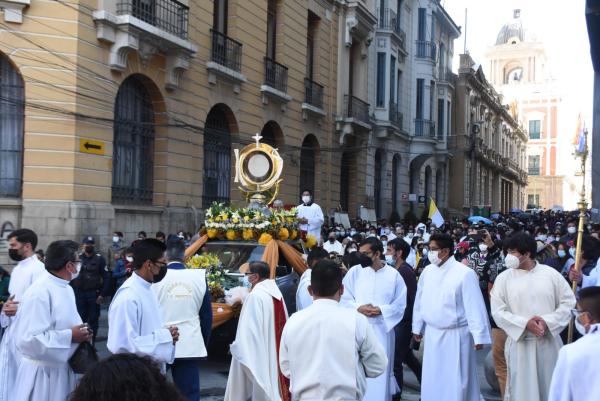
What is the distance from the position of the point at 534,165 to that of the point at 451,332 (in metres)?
85.8

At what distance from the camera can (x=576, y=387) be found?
3.78 meters

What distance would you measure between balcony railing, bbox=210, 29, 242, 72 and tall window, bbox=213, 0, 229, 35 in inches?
16.7

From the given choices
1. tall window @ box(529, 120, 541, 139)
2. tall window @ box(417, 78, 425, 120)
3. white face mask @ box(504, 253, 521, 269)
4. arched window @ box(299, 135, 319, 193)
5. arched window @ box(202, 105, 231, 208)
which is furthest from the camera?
tall window @ box(529, 120, 541, 139)

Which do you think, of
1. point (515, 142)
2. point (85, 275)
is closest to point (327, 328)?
point (85, 275)

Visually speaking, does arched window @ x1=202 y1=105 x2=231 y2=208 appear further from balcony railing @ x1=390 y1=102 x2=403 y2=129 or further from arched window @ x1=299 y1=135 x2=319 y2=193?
balcony railing @ x1=390 y1=102 x2=403 y2=129

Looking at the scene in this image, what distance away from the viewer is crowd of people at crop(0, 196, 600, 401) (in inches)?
177

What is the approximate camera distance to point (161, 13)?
1828cm

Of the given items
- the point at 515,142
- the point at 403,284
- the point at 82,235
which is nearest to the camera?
the point at 403,284

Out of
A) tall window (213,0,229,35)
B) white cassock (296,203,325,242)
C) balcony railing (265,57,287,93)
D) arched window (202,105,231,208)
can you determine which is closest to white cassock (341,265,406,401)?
white cassock (296,203,325,242)

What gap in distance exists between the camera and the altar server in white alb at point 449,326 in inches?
292

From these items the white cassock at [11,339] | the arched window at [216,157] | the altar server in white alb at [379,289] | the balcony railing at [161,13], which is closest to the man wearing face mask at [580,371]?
the white cassock at [11,339]

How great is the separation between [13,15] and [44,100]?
1797mm

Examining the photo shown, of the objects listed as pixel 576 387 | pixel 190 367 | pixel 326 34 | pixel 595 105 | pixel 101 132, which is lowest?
pixel 190 367

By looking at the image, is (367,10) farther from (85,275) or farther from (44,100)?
(85,275)
